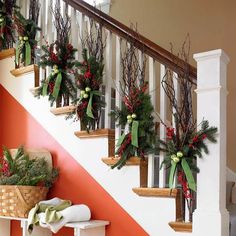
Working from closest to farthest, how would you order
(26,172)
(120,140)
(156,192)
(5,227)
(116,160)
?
(156,192), (120,140), (116,160), (26,172), (5,227)

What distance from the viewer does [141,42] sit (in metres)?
2.69

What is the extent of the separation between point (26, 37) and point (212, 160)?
184cm

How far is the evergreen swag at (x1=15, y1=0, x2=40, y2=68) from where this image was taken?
11.0 ft

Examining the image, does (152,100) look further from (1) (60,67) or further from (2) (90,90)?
(1) (60,67)

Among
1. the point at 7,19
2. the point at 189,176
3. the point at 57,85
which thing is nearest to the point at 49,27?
the point at 7,19

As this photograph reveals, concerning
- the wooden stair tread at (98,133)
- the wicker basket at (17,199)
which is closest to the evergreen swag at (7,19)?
the wooden stair tread at (98,133)

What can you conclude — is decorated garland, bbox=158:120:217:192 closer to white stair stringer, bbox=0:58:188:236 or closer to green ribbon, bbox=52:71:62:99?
white stair stringer, bbox=0:58:188:236

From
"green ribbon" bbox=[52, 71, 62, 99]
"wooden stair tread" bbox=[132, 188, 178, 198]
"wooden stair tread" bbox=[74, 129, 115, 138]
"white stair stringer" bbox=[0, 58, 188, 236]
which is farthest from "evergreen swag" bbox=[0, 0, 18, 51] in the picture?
"wooden stair tread" bbox=[132, 188, 178, 198]

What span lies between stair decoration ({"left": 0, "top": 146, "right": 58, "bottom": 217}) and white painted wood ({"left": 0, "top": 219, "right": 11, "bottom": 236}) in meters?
0.35

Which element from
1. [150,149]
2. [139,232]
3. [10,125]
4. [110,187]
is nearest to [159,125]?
[150,149]

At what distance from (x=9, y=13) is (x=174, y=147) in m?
2.03

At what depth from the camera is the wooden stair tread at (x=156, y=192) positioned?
8.01 ft

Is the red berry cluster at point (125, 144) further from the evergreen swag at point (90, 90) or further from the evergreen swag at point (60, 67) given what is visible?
the evergreen swag at point (60, 67)

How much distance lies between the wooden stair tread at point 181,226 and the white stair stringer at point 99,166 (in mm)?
47
